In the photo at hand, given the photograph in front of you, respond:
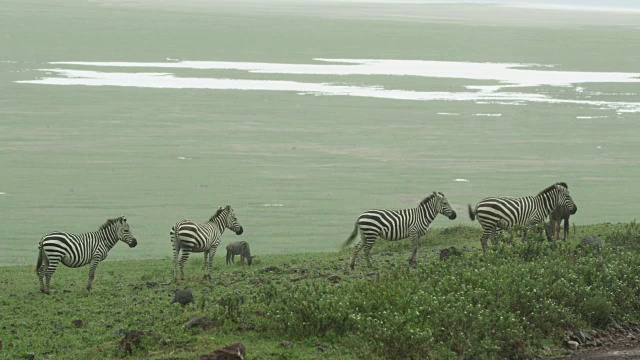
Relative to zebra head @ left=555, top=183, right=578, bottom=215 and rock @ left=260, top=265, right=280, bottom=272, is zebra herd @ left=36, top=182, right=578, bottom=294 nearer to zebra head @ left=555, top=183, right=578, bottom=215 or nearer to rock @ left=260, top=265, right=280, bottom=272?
zebra head @ left=555, top=183, right=578, bottom=215

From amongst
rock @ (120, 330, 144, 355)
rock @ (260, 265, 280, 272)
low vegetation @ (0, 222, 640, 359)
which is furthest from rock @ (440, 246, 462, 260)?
rock @ (120, 330, 144, 355)

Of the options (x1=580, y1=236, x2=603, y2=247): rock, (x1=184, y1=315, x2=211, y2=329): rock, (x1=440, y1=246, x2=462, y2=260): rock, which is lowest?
(x1=184, y1=315, x2=211, y2=329): rock

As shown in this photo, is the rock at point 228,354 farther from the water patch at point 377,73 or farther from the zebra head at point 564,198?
the water patch at point 377,73

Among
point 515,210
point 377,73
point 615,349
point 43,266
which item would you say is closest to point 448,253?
point 515,210

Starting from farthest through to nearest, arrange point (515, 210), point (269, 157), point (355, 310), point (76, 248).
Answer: point (269, 157) → point (515, 210) → point (76, 248) → point (355, 310)

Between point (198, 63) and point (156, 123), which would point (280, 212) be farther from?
point (198, 63)

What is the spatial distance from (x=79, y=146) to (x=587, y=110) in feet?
86.7

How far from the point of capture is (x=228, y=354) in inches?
553

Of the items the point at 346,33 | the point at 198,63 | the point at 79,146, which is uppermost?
the point at 346,33

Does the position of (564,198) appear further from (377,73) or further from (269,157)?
(377,73)

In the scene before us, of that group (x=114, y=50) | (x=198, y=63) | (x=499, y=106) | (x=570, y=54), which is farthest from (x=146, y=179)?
(x=570, y=54)

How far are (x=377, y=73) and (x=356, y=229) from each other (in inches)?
2032

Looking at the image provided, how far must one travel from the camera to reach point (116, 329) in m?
16.8

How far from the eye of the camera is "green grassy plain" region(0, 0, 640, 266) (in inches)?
1191
